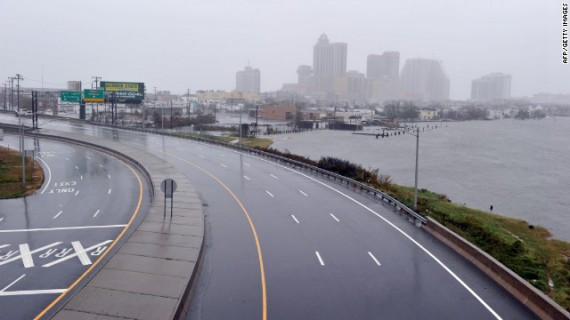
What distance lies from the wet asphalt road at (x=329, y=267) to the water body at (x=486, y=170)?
21634 mm

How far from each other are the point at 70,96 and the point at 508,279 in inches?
3462

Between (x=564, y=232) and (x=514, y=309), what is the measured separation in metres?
30.5

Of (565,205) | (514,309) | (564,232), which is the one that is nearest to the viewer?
(514,309)

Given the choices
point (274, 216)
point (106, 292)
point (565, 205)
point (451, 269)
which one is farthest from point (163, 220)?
point (565, 205)

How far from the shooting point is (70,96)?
90.1 metres

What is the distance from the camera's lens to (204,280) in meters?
16.8

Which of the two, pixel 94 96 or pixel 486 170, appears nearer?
pixel 486 170

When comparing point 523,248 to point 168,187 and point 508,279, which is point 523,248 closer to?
point 508,279

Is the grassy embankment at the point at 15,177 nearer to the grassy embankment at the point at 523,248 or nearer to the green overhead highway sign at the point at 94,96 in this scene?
the grassy embankment at the point at 523,248

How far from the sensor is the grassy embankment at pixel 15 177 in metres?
34.6

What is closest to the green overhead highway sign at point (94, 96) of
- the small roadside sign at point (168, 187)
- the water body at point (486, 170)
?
the water body at point (486, 170)

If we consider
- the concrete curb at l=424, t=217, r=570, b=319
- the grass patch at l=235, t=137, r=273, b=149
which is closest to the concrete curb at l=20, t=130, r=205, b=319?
the concrete curb at l=424, t=217, r=570, b=319

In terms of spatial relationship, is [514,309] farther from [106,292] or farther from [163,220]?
[163,220]

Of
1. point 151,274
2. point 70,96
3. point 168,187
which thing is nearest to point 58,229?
point 168,187
